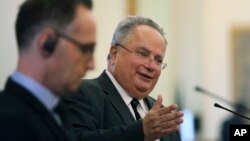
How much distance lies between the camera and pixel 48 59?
66.7 inches

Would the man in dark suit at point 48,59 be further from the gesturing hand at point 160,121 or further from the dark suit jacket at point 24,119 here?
the gesturing hand at point 160,121

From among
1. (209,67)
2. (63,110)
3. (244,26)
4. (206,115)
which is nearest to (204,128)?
(206,115)

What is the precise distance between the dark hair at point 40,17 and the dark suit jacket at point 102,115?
67 cm

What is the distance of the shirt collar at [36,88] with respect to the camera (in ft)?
5.49

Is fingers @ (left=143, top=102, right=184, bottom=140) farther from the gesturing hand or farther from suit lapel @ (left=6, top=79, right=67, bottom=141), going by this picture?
suit lapel @ (left=6, top=79, right=67, bottom=141)

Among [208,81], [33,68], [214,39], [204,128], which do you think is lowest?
[204,128]

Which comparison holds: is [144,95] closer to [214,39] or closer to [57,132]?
[57,132]

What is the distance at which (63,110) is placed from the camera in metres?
1.79

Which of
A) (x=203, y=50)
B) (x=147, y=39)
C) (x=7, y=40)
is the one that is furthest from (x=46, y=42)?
(x=203, y=50)

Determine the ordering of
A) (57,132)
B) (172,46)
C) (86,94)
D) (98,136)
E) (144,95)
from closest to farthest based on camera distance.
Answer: (57,132)
(98,136)
(86,94)
(144,95)
(172,46)

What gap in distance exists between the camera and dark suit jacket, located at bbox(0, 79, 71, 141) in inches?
62.1

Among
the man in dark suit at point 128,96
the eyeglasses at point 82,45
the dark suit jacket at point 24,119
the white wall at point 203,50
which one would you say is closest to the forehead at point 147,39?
the man in dark suit at point 128,96

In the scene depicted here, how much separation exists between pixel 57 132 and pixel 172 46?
23.0 feet

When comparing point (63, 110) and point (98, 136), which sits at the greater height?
point (63, 110)
